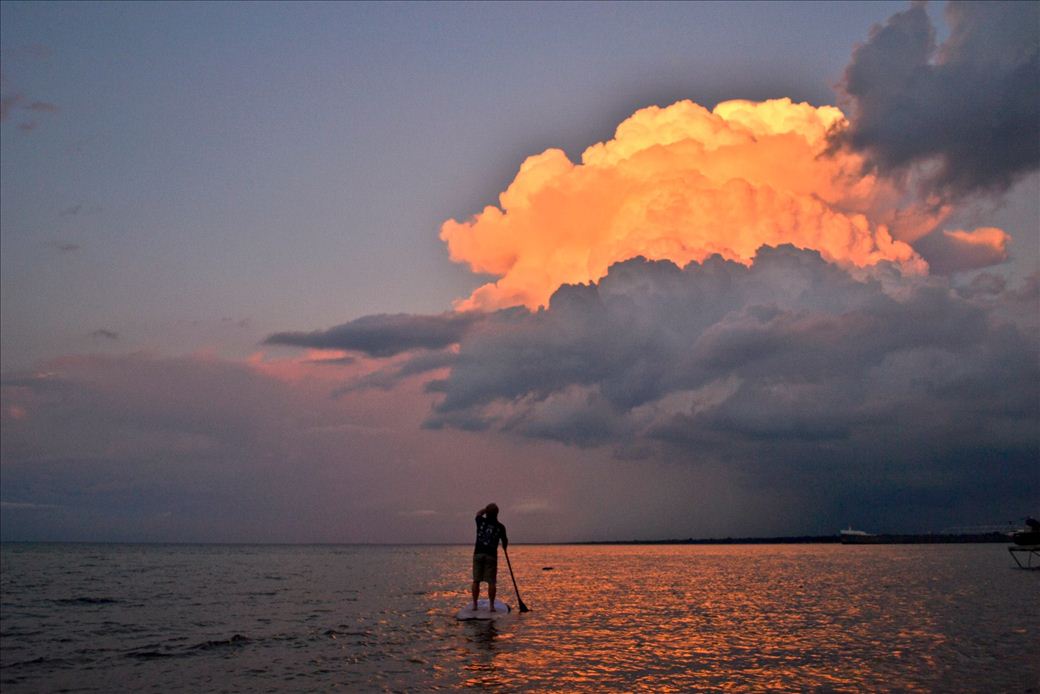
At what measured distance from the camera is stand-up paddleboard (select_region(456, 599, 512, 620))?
101 ft

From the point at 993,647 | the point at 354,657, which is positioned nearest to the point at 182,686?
the point at 354,657

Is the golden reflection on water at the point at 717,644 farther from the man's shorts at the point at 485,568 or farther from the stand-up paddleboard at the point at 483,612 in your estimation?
the man's shorts at the point at 485,568

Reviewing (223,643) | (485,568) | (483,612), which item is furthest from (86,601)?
(485,568)

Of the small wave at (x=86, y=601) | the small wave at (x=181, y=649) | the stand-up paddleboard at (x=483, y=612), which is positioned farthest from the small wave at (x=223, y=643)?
the small wave at (x=86, y=601)

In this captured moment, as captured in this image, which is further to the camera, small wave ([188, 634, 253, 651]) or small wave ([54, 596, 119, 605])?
small wave ([54, 596, 119, 605])

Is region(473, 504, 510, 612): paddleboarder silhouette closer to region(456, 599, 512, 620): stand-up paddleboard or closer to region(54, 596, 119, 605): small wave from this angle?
region(456, 599, 512, 620): stand-up paddleboard

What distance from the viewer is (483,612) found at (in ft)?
102

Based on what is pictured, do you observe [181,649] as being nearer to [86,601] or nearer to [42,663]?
[42,663]

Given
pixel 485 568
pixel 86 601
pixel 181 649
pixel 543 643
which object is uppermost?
pixel 485 568

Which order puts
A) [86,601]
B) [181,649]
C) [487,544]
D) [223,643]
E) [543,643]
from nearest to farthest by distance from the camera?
[543,643] < [181,649] < [223,643] < [487,544] < [86,601]

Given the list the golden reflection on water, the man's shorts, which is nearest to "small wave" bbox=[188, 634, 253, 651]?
the golden reflection on water

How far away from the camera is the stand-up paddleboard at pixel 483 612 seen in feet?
101

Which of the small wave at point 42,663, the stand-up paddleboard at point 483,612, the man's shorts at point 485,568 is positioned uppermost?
the man's shorts at point 485,568

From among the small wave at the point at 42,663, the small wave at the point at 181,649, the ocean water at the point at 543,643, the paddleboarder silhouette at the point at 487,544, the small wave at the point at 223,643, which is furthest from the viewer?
the paddleboarder silhouette at the point at 487,544
